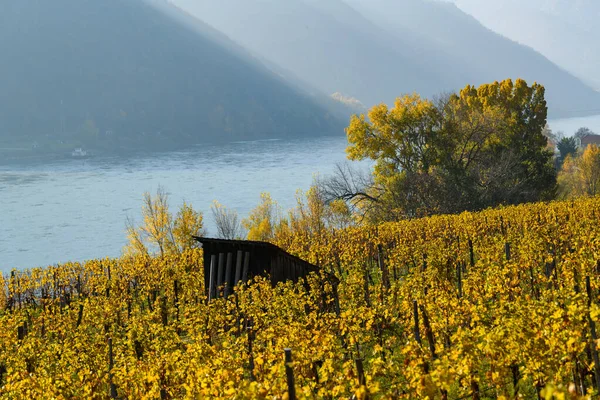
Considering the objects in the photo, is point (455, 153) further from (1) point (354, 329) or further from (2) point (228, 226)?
(1) point (354, 329)

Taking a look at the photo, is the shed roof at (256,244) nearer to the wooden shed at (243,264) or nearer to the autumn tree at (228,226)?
the wooden shed at (243,264)

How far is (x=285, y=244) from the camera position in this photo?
32.5 m

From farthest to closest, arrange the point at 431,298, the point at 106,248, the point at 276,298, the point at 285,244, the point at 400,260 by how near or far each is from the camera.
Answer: the point at 106,248 < the point at 285,244 < the point at 400,260 < the point at 276,298 < the point at 431,298

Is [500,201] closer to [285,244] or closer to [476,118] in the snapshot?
[476,118]

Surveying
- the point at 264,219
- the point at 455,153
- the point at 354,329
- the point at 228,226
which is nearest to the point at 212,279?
the point at 354,329

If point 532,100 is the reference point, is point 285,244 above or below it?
below

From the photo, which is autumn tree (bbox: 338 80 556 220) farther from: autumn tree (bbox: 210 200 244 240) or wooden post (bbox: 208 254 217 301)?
autumn tree (bbox: 210 200 244 240)

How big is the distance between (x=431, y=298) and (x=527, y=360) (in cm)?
520

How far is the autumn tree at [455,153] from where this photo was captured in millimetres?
49062

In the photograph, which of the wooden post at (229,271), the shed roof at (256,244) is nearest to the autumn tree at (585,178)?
the shed roof at (256,244)

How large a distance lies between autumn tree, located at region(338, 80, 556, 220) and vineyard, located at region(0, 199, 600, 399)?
61.9 feet

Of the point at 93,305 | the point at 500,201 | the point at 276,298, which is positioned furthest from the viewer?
the point at 500,201

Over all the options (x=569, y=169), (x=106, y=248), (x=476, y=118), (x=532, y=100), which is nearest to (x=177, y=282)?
(x=476, y=118)

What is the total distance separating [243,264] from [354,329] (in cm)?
977
